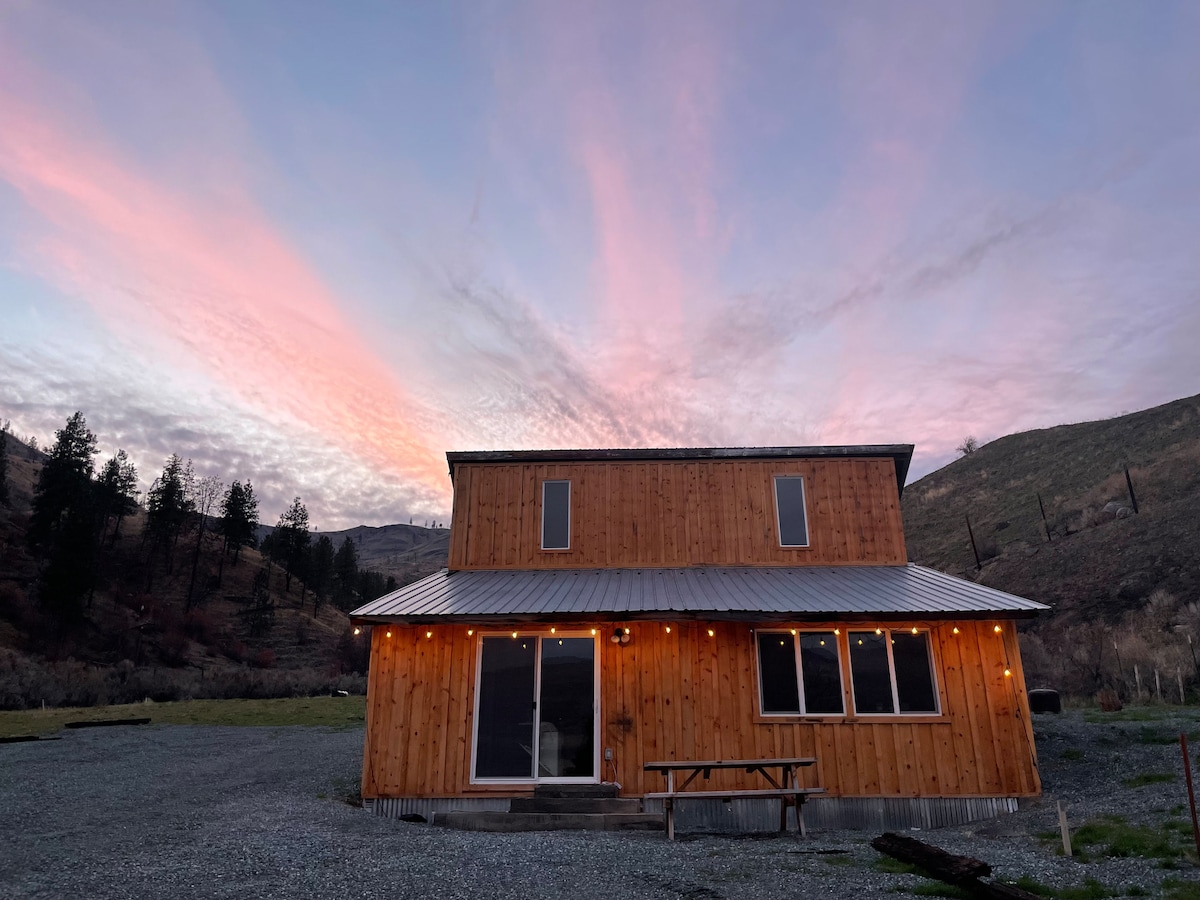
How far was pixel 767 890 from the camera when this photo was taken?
5.68 metres

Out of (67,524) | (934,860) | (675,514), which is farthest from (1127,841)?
(67,524)

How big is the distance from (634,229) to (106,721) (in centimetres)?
2131

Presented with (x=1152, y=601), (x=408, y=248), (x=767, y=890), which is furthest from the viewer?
(x=1152, y=601)

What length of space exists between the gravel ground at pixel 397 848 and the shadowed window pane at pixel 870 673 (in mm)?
1797

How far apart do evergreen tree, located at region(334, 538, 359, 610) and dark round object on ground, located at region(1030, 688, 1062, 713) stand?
62.3 m

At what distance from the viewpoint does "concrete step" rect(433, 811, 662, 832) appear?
920 cm

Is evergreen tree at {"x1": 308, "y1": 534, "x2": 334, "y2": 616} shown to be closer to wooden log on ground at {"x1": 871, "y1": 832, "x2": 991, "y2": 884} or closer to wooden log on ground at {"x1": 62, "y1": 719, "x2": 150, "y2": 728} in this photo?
wooden log on ground at {"x1": 62, "y1": 719, "x2": 150, "y2": 728}

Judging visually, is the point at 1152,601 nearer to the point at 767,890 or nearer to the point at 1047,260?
the point at 1047,260

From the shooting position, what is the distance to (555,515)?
44.3 ft

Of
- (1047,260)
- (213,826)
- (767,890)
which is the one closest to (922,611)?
(767,890)

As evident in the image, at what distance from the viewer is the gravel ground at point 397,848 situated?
558cm

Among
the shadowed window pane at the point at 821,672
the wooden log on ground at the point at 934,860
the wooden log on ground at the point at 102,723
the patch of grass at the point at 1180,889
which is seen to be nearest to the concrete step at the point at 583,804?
the shadowed window pane at the point at 821,672

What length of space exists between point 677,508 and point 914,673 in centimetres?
519

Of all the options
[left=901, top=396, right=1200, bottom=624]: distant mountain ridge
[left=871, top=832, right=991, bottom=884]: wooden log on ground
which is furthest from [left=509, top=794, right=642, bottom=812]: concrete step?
[left=901, top=396, right=1200, bottom=624]: distant mountain ridge
